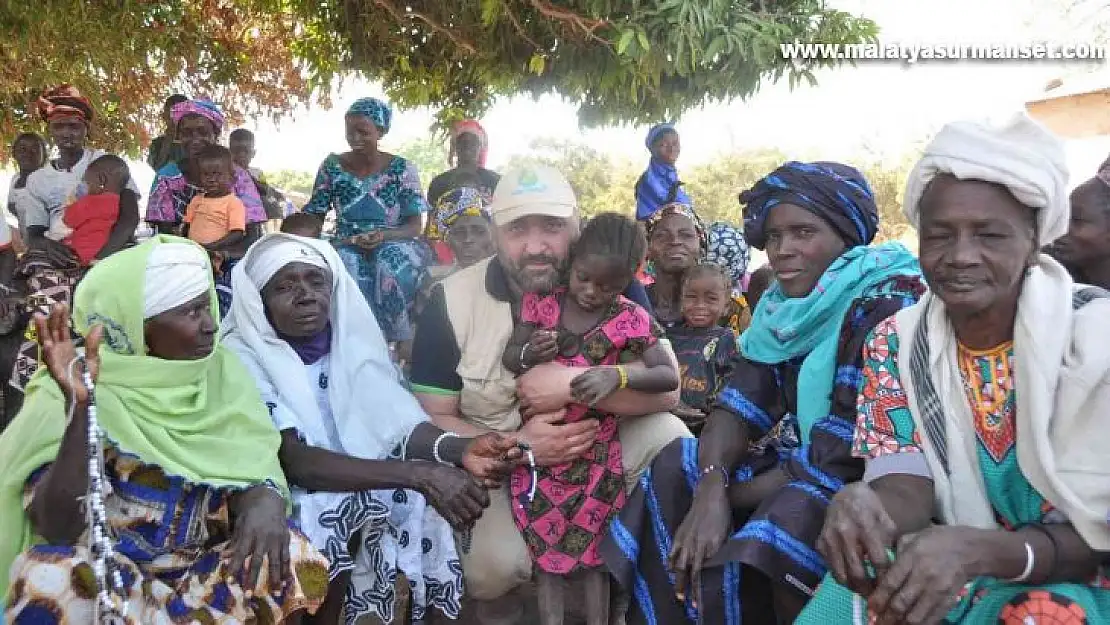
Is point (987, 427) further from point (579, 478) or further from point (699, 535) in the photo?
point (579, 478)

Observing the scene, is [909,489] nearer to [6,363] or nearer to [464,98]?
[6,363]

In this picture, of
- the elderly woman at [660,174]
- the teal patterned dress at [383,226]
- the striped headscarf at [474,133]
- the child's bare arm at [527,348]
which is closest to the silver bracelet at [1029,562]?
the child's bare arm at [527,348]

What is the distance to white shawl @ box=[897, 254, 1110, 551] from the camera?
1.87 metres

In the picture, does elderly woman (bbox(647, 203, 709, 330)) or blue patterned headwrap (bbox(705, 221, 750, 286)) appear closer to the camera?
elderly woman (bbox(647, 203, 709, 330))

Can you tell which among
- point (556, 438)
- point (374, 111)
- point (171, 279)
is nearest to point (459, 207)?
point (374, 111)

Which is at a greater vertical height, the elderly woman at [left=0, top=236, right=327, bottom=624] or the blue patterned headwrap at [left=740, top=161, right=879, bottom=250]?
the blue patterned headwrap at [left=740, top=161, right=879, bottom=250]

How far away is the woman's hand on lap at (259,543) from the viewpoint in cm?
243

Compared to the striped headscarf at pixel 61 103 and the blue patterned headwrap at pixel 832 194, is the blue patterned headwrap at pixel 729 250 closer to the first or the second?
the blue patterned headwrap at pixel 832 194

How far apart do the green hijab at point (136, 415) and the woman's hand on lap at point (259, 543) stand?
120mm

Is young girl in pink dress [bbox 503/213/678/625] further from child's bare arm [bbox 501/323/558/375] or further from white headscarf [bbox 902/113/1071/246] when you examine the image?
white headscarf [bbox 902/113/1071/246]

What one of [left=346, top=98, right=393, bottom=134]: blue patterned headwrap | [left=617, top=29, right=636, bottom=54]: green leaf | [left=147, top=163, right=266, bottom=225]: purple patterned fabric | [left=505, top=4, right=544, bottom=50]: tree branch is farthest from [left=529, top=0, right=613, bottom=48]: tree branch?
[left=147, top=163, right=266, bottom=225]: purple patterned fabric

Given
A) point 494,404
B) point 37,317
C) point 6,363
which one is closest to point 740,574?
point 494,404

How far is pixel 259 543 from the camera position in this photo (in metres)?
2.46

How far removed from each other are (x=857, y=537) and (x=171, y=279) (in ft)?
6.91
